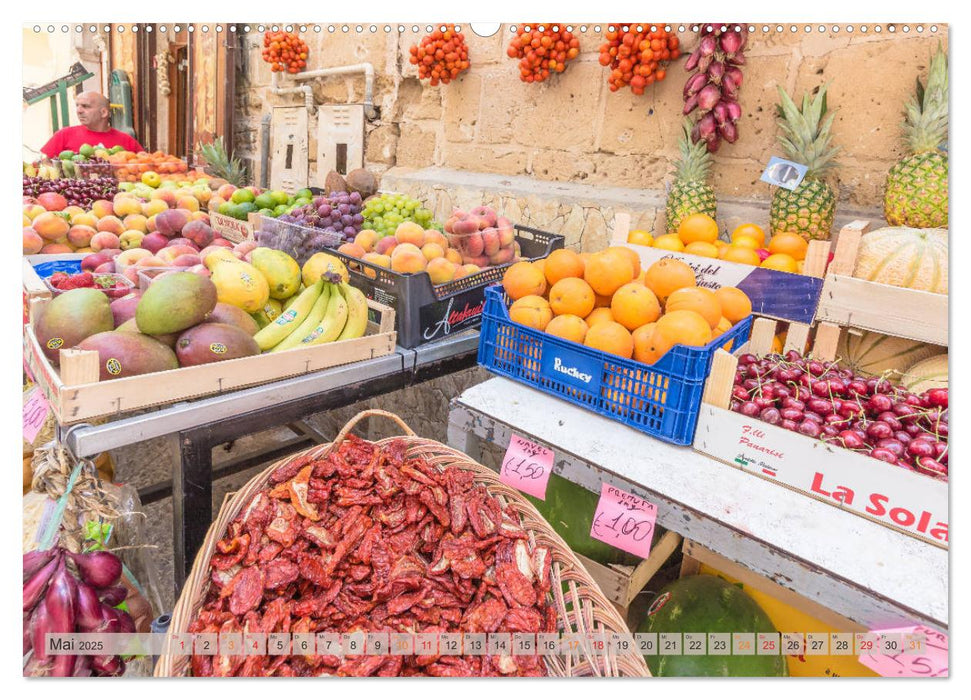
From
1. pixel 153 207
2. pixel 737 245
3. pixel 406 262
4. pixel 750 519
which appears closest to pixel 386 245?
pixel 406 262

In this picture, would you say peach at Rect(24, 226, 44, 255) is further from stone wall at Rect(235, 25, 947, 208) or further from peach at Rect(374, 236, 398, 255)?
stone wall at Rect(235, 25, 947, 208)

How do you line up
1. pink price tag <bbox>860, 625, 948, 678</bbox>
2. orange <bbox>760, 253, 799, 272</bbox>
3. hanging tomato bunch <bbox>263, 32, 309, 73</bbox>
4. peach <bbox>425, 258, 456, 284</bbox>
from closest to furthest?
1. pink price tag <bbox>860, 625, 948, 678</bbox>
2. orange <bbox>760, 253, 799, 272</bbox>
3. peach <bbox>425, 258, 456, 284</bbox>
4. hanging tomato bunch <bbox>263, 32, 309, 73</bbox>

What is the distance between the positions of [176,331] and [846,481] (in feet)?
5.19

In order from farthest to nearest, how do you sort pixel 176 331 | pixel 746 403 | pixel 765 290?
pixel 765 290, pixel 176 331, pixel 746 403

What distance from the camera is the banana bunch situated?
1748 millimetres

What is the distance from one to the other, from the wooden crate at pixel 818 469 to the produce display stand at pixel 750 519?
2cm

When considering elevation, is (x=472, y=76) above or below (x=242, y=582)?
above

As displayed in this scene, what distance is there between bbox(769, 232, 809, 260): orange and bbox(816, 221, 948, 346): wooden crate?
18 cm

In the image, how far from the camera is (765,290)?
1.82 metres

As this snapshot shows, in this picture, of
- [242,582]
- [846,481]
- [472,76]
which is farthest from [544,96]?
[242,582]

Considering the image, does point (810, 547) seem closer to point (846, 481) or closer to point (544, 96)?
point (846, 481)

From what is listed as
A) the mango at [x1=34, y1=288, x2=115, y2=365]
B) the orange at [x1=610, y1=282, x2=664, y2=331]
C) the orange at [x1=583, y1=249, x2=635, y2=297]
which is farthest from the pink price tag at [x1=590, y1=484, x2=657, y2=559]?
the mango at [x1=34, y1=288, x2=115, y2=365]

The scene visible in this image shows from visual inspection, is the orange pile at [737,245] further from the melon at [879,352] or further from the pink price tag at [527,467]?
the pink price tag at [527,467]

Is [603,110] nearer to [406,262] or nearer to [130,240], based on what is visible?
[406,262]
